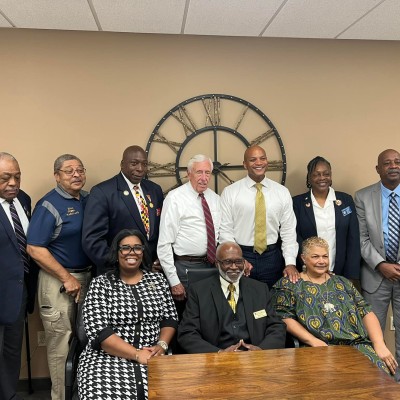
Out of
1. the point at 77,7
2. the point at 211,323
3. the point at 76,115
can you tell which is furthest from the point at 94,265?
A: the point at 77,7

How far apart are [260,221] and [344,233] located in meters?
0.69

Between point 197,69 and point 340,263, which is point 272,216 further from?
point 197,69

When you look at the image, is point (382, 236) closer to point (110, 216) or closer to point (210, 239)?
point (210, 239)

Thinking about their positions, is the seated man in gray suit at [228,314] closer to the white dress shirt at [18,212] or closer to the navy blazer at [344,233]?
the navy blazer at [344,233]

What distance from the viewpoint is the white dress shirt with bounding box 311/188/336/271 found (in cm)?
325

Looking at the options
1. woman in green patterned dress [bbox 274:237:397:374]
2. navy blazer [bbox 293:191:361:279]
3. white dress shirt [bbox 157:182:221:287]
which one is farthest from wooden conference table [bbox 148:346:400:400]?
navy blazer [bbox 293:191:361:279]

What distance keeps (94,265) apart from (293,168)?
1867mm

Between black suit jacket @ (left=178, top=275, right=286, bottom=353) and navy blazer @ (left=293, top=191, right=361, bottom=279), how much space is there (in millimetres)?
873

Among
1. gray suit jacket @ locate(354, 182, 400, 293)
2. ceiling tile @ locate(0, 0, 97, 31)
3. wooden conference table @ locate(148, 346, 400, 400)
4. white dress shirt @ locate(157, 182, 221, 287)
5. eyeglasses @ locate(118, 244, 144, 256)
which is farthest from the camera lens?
gray suit jacket @ locate(354, 182, 400, 293)

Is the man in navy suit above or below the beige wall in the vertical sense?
below

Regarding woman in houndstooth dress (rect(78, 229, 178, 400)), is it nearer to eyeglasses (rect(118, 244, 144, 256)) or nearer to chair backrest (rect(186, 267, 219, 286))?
eyeglasses (rect(118, 244, 144, 256))

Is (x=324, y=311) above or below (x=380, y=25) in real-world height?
below

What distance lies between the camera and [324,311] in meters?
2.61

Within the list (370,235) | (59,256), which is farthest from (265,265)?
(59,256)
